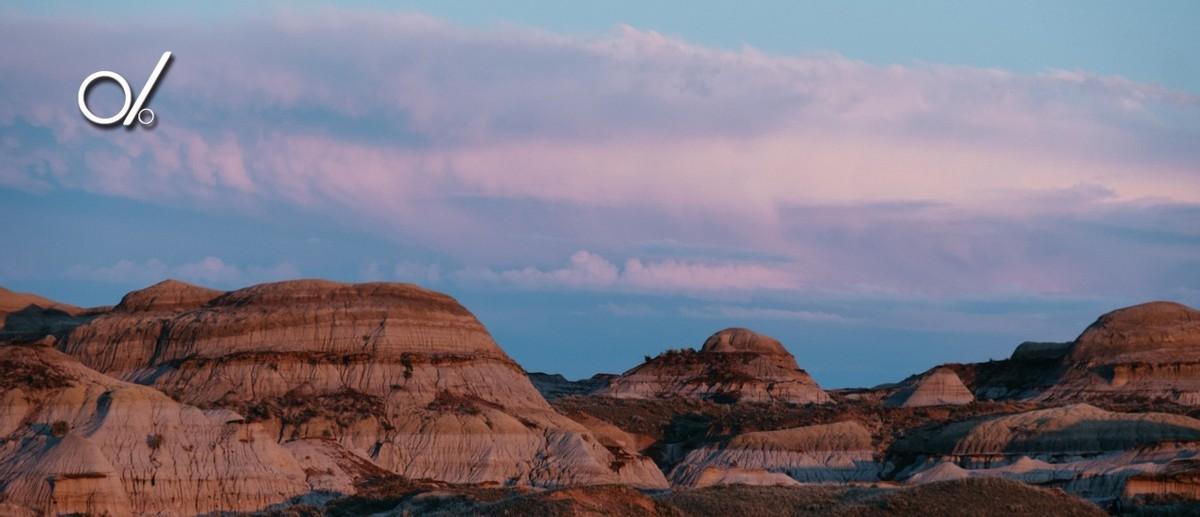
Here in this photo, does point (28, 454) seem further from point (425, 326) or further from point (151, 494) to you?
point (425, 326)

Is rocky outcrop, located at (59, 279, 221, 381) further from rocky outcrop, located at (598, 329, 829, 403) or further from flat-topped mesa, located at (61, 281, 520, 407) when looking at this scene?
rocky outcrop, located at (598, 329, 829, 403)

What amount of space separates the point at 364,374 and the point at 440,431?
892 cm

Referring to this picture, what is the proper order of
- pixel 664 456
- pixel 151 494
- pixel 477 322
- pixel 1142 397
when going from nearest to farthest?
pixel 151 494, pixel 477 322, pixel 664 456, pixel 1142 397

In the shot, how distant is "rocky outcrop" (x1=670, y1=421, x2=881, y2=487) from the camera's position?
13100 cm

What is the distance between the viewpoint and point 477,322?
132375mm

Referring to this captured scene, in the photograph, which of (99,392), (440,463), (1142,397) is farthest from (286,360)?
(1142,397)

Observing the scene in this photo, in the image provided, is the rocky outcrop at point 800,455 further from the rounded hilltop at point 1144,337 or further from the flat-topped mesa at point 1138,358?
the rounded hilltop at point 1144,337

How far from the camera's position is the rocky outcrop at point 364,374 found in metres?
114

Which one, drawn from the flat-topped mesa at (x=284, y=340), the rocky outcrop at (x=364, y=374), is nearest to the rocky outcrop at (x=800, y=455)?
the rocky outcrop at (x=364, y=374)

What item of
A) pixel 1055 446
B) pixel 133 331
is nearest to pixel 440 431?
pixel 133 331

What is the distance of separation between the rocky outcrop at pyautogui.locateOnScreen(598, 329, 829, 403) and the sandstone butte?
53.4 meters

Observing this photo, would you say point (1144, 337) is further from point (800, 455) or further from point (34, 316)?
point (34, 316)

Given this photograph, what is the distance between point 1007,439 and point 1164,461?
17.4 meters

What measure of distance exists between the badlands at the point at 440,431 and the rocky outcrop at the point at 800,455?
0.20 metres
